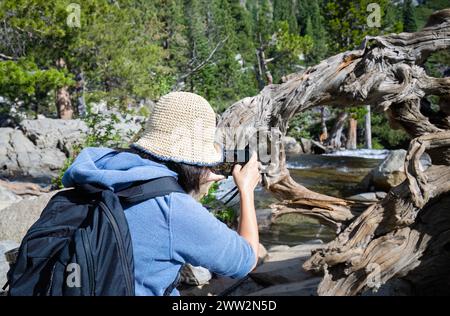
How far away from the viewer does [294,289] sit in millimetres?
4418

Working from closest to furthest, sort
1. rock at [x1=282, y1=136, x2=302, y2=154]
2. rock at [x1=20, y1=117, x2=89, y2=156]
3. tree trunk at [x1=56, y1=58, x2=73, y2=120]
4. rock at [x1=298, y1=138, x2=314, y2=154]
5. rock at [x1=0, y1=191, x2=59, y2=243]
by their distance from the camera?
rock at [x1=0, y1=191, x2=59, y2=243] < rock at [x1=20, y1=117, x2=89, y2=156] < tree trunk at [x1=56, y1=58, x2=73, y2=120] < rock at [x1=282, y1=136, x2=302, y2=154] < rock at [x1=298, y1=138, x2=314, y2=154]

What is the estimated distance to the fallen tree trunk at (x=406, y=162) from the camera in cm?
337

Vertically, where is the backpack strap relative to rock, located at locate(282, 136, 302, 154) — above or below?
above

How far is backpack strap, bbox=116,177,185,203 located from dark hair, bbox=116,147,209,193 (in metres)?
0.13

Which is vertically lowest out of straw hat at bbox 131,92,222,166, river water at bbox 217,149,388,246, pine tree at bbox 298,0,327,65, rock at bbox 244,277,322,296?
river water at bbox 217,149,388,246

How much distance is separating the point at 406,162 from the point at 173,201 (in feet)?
8.31

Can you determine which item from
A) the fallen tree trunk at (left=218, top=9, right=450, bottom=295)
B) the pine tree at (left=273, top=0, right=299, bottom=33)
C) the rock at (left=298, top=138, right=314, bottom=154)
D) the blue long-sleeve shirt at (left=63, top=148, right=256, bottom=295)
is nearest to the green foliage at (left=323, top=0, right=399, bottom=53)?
the rock at (left=298, top=138, right=314, bottom=154)

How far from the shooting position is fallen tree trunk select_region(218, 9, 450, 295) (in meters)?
3.37

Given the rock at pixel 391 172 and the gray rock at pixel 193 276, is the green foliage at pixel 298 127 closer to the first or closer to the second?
the rock at pixel 391 172

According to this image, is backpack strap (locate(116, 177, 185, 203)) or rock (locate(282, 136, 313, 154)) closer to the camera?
backpack strap (locate(116, 177, 185, 203))

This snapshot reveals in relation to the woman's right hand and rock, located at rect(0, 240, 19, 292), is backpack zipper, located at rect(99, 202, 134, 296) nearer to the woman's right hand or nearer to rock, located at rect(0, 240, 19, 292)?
the woman's right hand

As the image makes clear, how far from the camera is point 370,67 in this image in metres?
3.67
